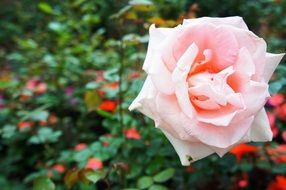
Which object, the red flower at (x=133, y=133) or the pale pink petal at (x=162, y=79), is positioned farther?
the red flower at (x=133, y=133)

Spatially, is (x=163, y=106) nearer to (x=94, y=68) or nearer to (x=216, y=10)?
(x=216, y=10)

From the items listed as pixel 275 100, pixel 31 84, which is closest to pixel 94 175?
pixel 275 100

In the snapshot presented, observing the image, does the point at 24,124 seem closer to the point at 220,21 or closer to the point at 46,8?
the point at 46,8

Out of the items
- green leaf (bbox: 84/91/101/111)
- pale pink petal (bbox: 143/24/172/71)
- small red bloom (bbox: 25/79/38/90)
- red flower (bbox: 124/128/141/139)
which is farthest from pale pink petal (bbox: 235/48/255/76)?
small red bloom (bbox: 25/79/38/90)

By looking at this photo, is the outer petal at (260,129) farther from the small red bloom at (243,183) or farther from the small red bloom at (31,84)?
the small red bloom at (31,84)

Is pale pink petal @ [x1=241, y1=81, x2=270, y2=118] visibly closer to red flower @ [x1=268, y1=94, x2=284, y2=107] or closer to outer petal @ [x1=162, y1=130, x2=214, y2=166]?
outer petal @ [x1=162, y1=130, x2=214, y2=166]

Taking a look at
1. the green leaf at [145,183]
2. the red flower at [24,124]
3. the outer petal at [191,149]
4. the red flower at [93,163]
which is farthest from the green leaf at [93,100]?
the outer petal at [191,149]
